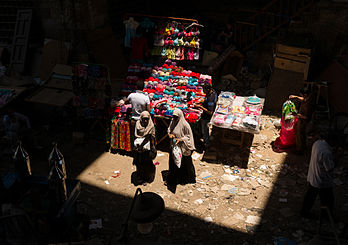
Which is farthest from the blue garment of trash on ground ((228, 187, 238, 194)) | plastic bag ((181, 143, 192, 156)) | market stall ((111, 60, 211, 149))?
trash on ground ((228, 187, 238, 194))

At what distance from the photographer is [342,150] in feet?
26.6

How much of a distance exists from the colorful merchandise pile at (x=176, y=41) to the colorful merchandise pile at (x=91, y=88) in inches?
121

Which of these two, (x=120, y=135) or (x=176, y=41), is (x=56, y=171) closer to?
(x=120, y=135)

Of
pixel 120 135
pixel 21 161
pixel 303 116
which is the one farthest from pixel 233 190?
pixel 21 161

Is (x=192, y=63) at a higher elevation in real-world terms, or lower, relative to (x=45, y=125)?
Result: higher

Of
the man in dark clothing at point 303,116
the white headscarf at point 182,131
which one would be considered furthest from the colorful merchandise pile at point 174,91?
the man in dark clothing at point 303,116

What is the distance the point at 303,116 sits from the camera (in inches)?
306

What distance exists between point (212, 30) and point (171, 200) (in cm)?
778

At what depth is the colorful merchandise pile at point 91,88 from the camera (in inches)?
322

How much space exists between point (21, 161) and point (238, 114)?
510cm

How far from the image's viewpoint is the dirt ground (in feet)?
19.8

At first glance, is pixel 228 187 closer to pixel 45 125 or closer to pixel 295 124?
pixel 295 124

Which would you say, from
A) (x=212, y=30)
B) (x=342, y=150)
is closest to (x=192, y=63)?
(x=212, y=30)

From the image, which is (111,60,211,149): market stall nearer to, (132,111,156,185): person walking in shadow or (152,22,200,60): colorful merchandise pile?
(152,22,200,60): colorful merchandise pile
